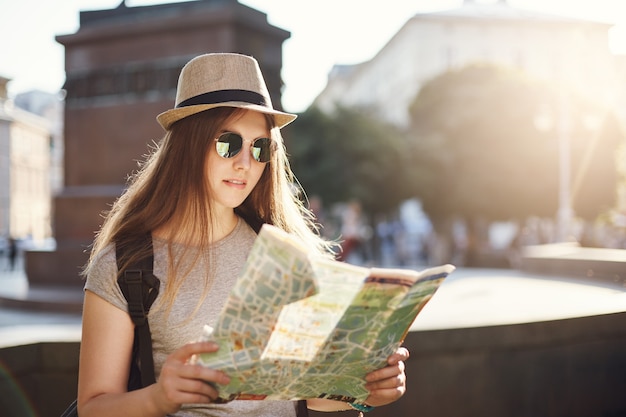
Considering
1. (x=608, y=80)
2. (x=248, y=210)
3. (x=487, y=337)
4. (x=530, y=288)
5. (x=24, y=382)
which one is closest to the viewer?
(x=248, y=210)

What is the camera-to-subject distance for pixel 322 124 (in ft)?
110

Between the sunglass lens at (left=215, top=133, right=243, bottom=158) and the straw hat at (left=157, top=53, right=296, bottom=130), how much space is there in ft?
0.33

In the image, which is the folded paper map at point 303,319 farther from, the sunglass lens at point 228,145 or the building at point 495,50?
the building at point 495,50

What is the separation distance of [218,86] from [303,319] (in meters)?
0.90

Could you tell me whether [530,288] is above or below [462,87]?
below

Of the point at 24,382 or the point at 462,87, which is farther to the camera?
the point at 462,87

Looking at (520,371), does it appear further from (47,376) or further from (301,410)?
(47,376)

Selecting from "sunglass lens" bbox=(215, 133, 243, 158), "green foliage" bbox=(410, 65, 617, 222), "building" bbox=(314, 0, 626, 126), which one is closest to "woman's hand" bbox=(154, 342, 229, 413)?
"sunglass lens" bbox=(215, 133, 243, 158)

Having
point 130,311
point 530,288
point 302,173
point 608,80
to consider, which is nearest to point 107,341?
point 130,311

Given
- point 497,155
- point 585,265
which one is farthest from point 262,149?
point 497,155

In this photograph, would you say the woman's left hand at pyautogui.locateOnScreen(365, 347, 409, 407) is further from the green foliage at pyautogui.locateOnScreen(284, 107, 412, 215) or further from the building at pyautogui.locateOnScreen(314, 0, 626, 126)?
the building at pyautogui.locateOnScreen(314, 0, 626, 126)

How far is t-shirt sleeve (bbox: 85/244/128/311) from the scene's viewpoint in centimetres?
192

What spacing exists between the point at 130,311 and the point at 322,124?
31.8m

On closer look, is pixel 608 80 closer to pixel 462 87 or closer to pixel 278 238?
pixel 462 87
